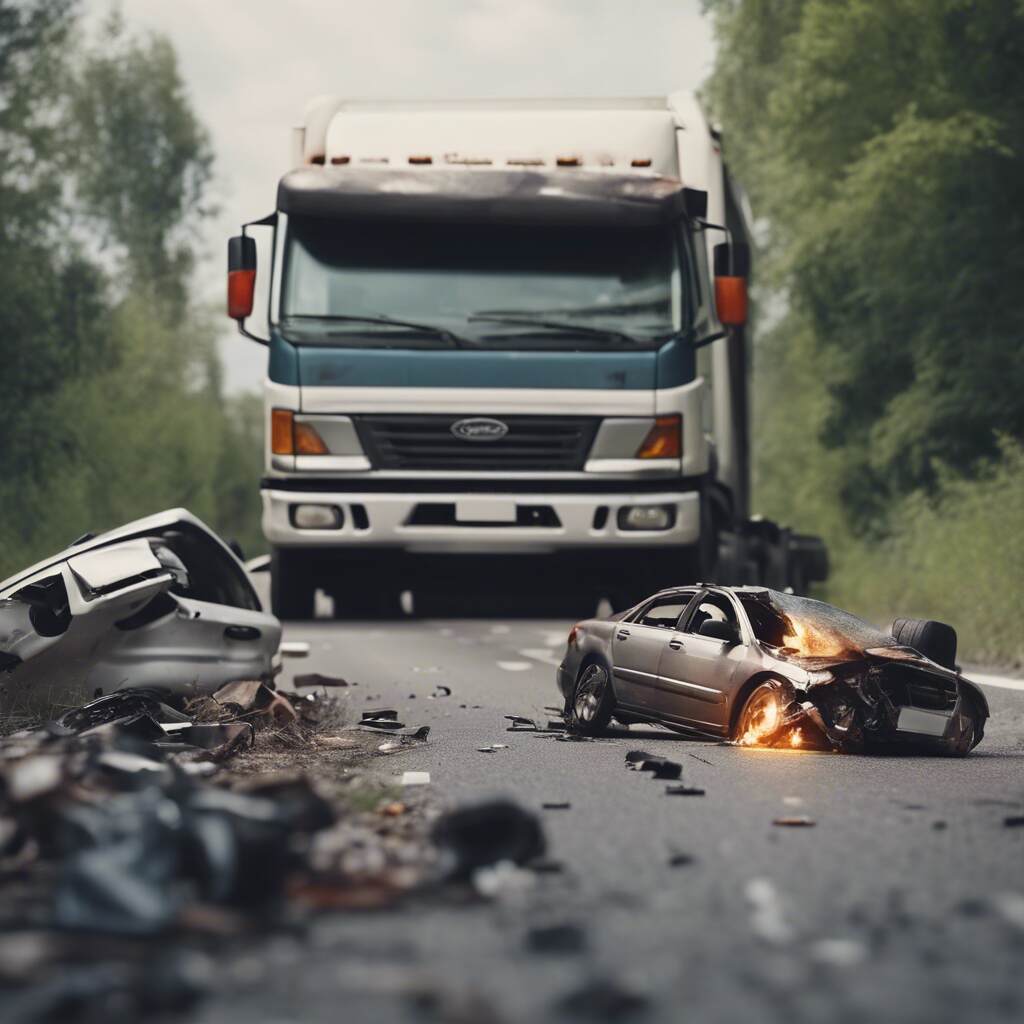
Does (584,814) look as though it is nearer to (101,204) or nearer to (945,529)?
(945,529)

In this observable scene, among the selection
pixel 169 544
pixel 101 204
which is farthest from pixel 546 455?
pixel 101 204

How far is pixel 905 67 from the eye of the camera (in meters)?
31.7

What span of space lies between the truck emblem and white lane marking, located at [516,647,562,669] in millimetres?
3062

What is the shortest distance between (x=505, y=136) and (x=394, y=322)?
2.15 m

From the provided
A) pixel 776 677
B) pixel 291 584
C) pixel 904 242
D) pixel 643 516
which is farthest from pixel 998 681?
pixel 904 242

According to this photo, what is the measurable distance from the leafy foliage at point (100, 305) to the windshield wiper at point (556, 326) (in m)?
21.4

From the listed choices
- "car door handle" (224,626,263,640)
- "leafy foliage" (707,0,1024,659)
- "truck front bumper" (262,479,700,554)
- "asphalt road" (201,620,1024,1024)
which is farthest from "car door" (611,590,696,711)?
"leafy foliage" (707,0,1024,659)

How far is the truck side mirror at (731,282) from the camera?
15.6 m

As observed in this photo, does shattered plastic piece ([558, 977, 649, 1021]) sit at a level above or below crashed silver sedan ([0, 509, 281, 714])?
above

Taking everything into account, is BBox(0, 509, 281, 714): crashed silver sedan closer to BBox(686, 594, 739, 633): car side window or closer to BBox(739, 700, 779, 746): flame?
BBox(686, 594, 739, 633): car side window

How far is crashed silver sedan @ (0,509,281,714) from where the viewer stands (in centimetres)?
1003

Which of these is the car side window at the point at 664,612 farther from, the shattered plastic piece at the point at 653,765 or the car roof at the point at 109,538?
the car roof at the point at 109,538

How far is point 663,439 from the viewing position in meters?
15.4

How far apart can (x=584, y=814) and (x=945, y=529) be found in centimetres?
2093
